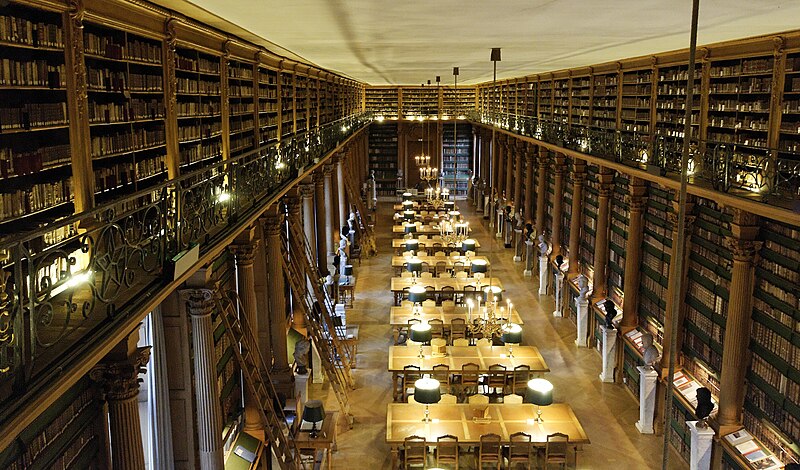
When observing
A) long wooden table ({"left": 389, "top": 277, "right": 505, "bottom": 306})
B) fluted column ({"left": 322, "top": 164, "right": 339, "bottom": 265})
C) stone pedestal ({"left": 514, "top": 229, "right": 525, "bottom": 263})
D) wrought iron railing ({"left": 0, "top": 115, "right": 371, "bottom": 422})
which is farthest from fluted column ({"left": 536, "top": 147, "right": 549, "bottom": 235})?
wrought iron railing ({"left": 0, "top": 115, "right": 371, "bottom": 422})

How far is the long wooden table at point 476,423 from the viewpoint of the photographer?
8.28m

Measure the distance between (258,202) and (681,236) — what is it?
5988 millimetres

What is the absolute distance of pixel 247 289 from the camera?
8352 millimetres

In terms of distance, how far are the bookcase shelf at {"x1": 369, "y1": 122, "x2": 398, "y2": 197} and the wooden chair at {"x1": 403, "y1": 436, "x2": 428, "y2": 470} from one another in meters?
24.9

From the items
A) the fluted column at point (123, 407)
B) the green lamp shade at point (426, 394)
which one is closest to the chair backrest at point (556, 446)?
the green lamp shade at point (426, 394)

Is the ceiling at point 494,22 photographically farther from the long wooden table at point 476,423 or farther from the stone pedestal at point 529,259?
the stone pedestal at point 529,259

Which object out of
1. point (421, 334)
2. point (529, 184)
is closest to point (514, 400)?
point (421, 334)

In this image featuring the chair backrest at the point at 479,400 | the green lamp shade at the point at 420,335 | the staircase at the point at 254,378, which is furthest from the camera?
the green lamp shade at the point at 420,335

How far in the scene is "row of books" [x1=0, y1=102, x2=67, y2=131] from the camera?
4.34m

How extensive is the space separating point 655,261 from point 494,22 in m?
6.04

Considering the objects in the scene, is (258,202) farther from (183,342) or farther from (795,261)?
(795,261)

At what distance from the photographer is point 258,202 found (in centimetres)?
753

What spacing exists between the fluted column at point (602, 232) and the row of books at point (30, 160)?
387 inches

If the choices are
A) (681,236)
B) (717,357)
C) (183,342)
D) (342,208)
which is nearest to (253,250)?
(183,342)
